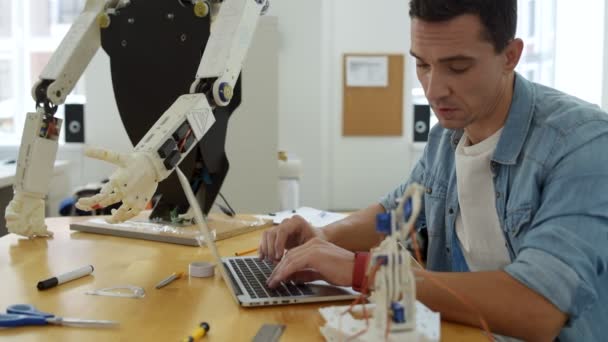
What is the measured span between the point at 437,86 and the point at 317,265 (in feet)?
1.23

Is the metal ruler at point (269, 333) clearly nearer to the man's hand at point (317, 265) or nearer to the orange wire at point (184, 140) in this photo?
the man's hand at point (317, 265)

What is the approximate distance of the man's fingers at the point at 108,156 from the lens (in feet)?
3.40

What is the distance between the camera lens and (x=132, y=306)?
0.95 metres

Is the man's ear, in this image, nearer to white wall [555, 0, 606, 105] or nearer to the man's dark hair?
the man's dark hair

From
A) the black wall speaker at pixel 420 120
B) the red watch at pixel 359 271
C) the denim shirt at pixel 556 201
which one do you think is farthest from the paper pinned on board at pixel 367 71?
the red watch at pixel 359 271

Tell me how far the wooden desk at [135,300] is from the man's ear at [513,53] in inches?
19.5

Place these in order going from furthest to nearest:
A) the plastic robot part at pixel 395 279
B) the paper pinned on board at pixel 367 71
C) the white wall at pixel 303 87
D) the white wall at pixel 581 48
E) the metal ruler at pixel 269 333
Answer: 1. the paper pinned on board at pixel 367 71
2. the white wall at pixel 303 87
3. the white wall at pixel 581 48
4. the metal ruler at pixel 269 333
5. the plastic robot part at pixel 395 279

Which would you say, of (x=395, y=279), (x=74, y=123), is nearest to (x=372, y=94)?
(x=74, y=123)

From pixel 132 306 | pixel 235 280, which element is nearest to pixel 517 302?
pixel 235 280

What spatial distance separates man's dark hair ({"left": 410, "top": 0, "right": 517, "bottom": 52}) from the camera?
0.99m

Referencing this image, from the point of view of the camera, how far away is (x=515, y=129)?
1.06 m

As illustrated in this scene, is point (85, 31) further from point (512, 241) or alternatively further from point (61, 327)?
point (512, 241)

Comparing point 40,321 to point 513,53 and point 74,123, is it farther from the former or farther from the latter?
point 74,123

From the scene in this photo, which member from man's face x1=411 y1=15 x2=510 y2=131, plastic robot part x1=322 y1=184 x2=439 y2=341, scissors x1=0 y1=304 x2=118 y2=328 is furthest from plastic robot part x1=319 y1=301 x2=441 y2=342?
man's face x1=411 y1=15 x2=510 y2=131
